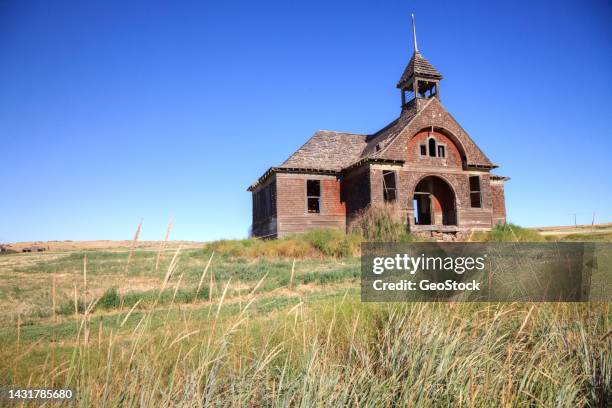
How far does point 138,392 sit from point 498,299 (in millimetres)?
3538

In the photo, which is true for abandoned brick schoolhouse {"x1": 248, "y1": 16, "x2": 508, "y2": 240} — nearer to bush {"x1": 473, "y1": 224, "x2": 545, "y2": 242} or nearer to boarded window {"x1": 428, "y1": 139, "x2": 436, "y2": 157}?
boarded window {"x1": 428, "y1": 139, "x2": 436, "y2": 157}

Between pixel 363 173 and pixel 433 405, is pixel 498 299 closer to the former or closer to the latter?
pixel 433 405

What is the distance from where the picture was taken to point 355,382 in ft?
8.09

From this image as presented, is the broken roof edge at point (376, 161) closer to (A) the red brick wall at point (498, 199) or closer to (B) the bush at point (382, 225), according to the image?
(B) the bush at point (382, 225)

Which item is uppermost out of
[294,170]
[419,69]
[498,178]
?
[419,69]

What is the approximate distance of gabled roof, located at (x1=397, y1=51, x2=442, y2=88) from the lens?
21.2 m

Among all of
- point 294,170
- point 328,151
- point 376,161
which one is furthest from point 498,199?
point 294,170

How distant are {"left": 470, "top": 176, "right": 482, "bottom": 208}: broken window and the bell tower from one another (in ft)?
16.3

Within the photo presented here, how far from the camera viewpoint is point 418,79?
69.9 ft

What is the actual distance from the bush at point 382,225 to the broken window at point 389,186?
186 centimetres

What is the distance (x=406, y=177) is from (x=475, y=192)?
4308 mm

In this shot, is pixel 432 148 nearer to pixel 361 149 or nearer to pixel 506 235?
pixel 361 149

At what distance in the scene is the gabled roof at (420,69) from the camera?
21.2 metres

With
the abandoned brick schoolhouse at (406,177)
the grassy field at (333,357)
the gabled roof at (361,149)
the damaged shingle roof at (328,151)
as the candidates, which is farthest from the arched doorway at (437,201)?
the grassy field at (333,357)
